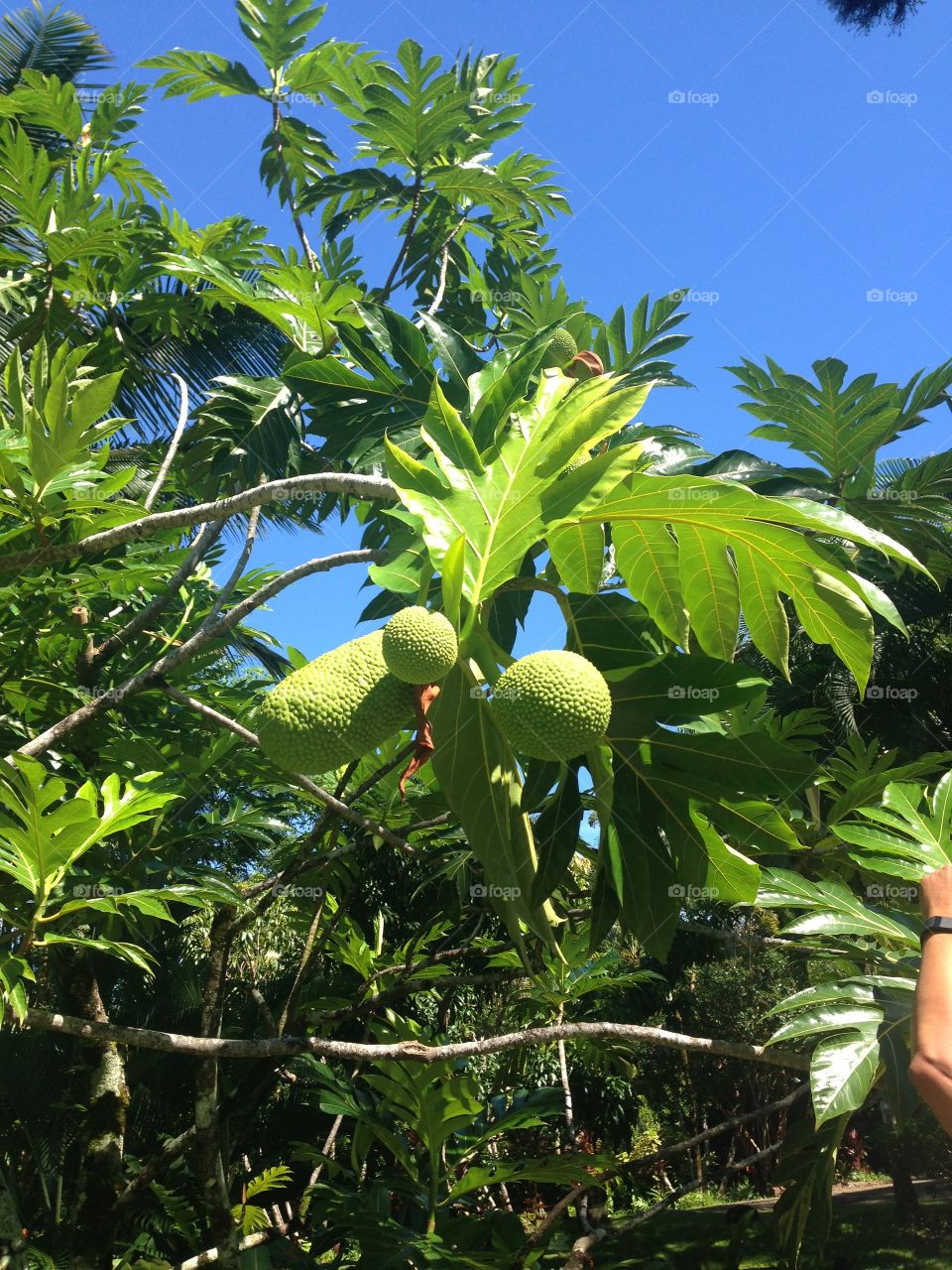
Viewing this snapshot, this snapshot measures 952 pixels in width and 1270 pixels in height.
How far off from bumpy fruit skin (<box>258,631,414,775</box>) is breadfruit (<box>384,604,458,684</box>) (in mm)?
48

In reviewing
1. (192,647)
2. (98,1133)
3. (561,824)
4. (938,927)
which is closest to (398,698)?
(561,824)

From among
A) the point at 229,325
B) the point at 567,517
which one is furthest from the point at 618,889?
the point at 229,325

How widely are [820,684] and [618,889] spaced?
10069mm

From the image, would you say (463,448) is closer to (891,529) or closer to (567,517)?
(567,517)

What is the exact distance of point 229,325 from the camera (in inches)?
314

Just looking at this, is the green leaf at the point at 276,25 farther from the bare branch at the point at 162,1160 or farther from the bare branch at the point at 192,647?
the bare branch at the point at 162,1160

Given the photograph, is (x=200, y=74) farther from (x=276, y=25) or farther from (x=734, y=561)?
(x=734, y=561)

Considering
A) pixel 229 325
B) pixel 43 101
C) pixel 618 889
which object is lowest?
pixel 618 889

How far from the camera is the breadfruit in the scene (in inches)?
43.4

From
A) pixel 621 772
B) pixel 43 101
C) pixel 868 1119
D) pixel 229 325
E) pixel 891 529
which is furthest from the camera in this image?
pixel 868 1119

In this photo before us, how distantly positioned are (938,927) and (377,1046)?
44.9 inches

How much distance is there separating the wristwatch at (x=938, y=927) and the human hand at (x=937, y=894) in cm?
2

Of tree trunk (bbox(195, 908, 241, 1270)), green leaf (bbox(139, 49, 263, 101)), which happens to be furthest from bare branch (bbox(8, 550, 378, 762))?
green leaf (bbox(139, 49, 263, 101))

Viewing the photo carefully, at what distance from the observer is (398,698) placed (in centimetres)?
119
